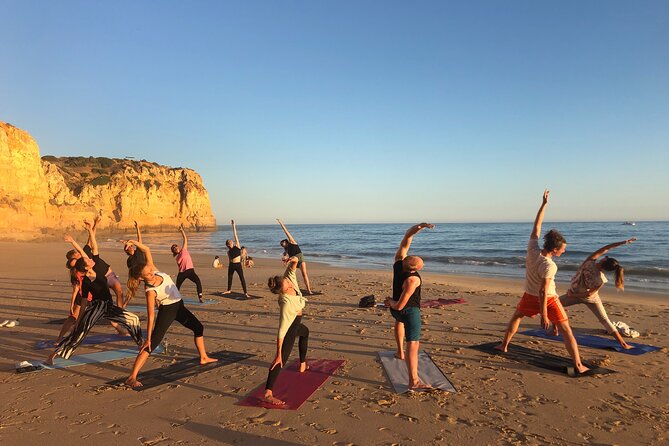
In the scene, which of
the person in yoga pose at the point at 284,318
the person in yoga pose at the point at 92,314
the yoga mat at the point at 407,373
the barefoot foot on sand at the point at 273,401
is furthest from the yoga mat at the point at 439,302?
the person in yoga pose at the point at 92,314

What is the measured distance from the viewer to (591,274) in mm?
6957

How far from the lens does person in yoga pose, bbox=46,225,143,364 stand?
6.03 m

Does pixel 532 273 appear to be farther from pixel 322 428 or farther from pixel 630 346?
pixel 322 428

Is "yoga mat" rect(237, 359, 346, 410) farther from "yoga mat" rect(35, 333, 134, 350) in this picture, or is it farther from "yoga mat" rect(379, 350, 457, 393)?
"yoga mat" rect(35, 333, 134, 350)

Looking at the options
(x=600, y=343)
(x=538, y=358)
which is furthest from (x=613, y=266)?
(x=538, y=358)

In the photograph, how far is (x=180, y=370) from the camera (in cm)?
588

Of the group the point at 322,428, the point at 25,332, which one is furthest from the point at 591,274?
the point at 25,332

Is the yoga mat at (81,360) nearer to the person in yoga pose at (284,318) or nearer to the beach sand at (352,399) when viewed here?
the beach sand at (352,399)

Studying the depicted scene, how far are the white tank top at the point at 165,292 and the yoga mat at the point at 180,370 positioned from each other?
3.57 feet

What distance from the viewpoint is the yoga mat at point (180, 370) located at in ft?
17.8

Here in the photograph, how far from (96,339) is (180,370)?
2.99 meters

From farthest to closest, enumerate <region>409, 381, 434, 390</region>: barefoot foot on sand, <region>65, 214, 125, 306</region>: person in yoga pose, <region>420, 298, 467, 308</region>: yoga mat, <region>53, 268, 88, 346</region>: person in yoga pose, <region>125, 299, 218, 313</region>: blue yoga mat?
<region>420, 298, 467, 308</region>: yoga mat
<region>125, 299, 218, 313</region>: blue yoga mat
<region>65, 214, 125, 306</region>: person in yoga pose
<region>53, 268, 88, 346</region>: person in yoga pose
<region>409, 381, 434, 390</region>: barefoot foot on sand

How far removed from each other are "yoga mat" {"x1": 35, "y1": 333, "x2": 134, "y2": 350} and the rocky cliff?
117 feet

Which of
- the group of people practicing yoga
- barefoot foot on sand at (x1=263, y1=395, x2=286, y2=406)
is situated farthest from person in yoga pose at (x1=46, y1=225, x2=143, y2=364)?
barefoot foot on sand at (x1=263, y1=395, x2=286, y2=406)
